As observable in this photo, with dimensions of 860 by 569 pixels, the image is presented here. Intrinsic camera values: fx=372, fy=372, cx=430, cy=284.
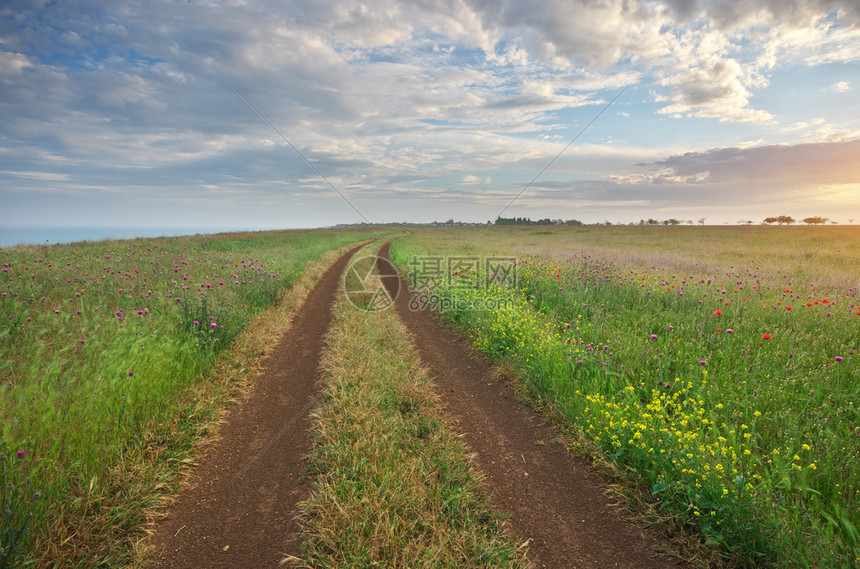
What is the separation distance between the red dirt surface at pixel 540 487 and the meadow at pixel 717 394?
0.33 m

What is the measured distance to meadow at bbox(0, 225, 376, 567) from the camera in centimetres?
302

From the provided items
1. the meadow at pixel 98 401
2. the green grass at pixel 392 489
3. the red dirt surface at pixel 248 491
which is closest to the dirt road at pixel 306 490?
the red dirt surface at pixel 248 491

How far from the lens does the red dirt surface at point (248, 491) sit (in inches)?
124

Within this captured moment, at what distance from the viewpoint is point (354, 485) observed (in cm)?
365

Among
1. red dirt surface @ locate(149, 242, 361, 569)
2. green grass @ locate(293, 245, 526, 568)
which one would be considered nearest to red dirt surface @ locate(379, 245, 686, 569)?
green grass @ locate(293, 245, 526, 568)

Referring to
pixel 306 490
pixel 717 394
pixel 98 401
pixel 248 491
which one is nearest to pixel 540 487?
pixel 306 490

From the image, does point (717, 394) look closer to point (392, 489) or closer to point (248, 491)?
point (392, 489)

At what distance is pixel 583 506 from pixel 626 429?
1146mm

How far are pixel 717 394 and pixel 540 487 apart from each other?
2820 millimetres

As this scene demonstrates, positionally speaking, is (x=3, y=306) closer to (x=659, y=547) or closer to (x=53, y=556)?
(x=53, y=556)

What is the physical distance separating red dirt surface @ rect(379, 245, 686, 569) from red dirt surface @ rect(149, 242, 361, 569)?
2.05 m

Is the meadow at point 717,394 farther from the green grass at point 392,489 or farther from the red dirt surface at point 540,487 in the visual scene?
the green grass at point 392,489

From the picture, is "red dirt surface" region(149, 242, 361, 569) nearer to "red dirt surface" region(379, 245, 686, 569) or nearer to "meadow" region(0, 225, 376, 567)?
"meadow" region(0, 225, 376, 567)

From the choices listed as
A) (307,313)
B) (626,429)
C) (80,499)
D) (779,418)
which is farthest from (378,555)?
(307,313)
